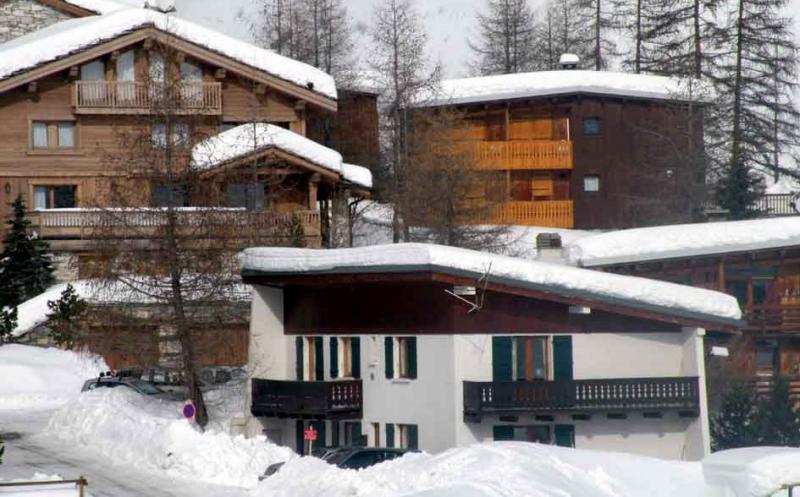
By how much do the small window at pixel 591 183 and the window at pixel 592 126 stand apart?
5.95 ft

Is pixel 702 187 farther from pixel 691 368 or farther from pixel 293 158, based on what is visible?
pixel 691 368

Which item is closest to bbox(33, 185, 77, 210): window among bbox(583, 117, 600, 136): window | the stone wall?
the stone wall

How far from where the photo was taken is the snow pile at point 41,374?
47.3 meters

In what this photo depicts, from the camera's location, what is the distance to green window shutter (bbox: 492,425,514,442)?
125 ft

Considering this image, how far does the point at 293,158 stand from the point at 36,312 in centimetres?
1060

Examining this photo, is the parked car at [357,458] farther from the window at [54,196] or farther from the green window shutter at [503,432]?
the window at [54,196]

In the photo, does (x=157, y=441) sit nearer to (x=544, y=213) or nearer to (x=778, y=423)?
(x=778, y=423)

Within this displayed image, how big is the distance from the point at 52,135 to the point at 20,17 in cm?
1496

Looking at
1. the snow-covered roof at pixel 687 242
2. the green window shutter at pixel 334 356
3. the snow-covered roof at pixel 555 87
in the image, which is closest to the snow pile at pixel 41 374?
the green window shutter at pixel 334 356

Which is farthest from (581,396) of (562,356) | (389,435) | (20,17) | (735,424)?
(20,17)

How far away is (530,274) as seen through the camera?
125ft

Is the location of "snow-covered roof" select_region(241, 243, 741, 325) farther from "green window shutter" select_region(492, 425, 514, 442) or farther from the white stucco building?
"green window shutter" select_region(492, 425, 514, 442)

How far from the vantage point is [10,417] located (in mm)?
44031

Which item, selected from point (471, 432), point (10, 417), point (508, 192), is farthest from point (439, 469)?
point (508, 192)
